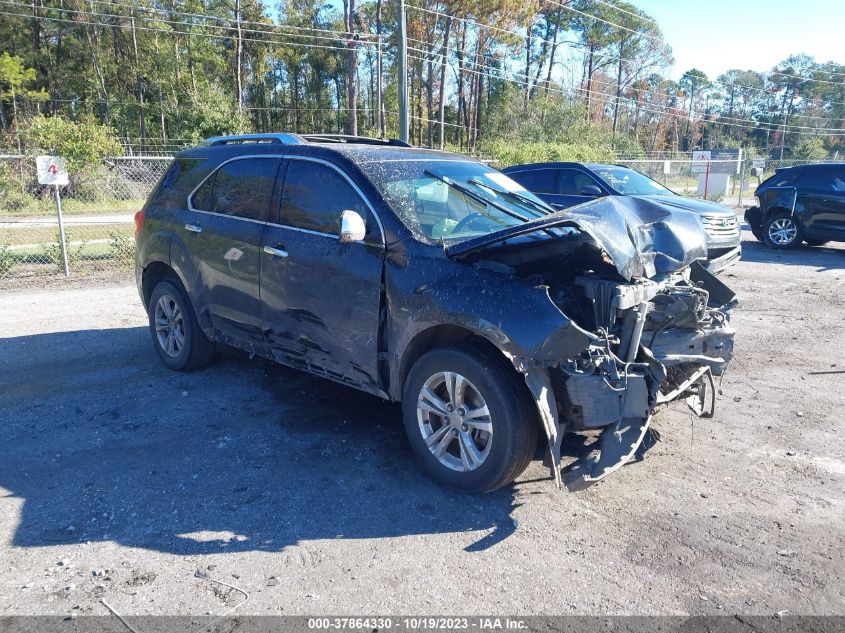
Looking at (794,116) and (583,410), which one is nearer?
(583,410)

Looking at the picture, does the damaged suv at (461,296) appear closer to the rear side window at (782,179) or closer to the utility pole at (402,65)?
the rear side window at (782,179)

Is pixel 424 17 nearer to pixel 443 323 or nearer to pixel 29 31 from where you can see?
pixel 29 31

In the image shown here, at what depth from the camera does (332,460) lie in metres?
4.36

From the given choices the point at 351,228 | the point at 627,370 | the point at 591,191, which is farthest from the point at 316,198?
the point at 591,191

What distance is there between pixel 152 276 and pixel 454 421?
3825mm

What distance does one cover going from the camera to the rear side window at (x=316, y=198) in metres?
4.52

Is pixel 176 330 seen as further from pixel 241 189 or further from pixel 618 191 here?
pixel 618 191

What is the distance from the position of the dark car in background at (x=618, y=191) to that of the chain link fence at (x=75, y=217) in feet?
24.6

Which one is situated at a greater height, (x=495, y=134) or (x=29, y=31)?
(x=29, y=31)

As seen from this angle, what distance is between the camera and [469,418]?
3.77 m

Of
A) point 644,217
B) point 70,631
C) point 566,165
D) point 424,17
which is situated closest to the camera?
point 70,631

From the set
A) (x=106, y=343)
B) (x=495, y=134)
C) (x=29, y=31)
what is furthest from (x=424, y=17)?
(x=106, y=343)

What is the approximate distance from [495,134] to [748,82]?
5033cm

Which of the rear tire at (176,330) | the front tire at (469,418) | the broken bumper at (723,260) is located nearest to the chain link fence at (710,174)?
the broken bumper at (723,260)
